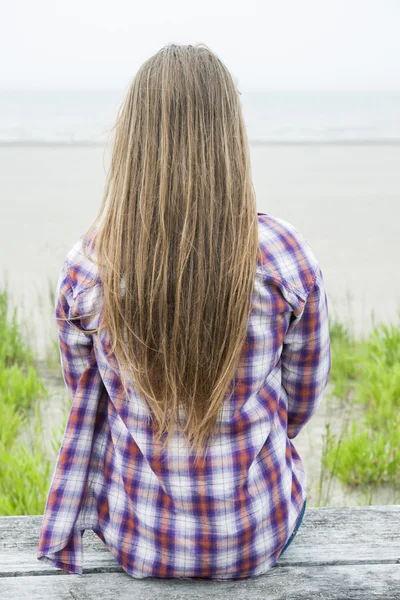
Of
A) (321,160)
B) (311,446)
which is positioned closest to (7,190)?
(321,160)

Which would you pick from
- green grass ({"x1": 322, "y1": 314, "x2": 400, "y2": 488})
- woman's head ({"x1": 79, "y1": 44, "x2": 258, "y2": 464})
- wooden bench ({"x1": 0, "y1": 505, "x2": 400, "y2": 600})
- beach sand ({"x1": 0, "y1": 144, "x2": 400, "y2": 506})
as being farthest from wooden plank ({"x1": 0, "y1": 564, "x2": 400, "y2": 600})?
beach sand ({"x1": 0, "y1": 144, "x2": 400, "y2": 506})

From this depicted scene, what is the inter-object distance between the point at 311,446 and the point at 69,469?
1617 millimetres

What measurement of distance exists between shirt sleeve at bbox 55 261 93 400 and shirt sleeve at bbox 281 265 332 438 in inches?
16.4

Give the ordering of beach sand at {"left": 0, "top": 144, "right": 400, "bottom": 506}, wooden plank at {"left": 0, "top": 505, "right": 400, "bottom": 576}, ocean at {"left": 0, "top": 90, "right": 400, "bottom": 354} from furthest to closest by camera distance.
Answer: ocean at {"left": 0, "top": 90, "right": 400, "bottom": 354} < beach sand at {"left": 0, "top": 144, "right": 400, "bottom": 506} < wooden plank at {"left": 0, "top": 505, "right": 400, "bottom": 576}

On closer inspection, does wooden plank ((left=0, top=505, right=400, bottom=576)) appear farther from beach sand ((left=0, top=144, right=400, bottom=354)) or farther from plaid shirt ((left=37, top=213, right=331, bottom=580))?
beach sand ((left=0, top=144, right=400, bottom=354))

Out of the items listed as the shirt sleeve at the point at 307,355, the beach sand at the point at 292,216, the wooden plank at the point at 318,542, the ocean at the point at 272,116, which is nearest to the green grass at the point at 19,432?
the beach sand at the point at 292,216

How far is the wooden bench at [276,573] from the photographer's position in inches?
60.2

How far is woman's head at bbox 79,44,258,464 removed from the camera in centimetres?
136

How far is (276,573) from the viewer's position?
1.60 metres

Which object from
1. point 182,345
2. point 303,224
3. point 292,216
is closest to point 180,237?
point 182,345

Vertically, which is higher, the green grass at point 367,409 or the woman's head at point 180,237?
the woman's head at point 180,237

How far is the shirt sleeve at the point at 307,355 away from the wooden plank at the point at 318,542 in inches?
10.3

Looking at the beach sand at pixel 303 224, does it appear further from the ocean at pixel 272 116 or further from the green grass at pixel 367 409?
the ocean at pixel 272 116

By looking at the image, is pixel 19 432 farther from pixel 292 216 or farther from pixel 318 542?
pixel 292 216
